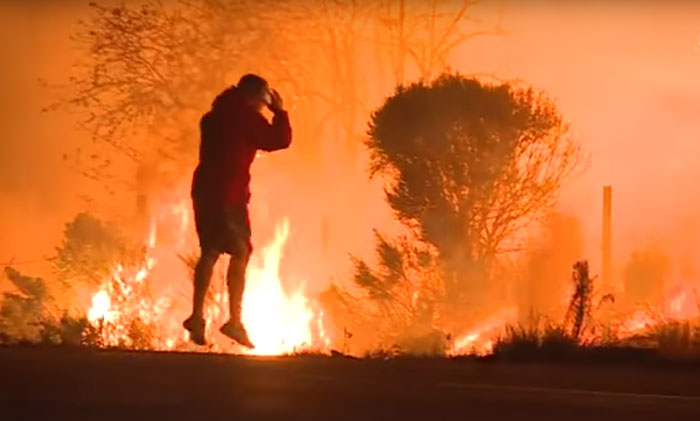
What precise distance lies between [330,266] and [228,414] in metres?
10.2

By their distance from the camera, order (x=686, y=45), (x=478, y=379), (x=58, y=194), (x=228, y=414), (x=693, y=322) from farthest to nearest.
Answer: (x=58, y=194), (x=686, y=45), (x=693, y=322), (x=478, y=379), (x=228, y=414)

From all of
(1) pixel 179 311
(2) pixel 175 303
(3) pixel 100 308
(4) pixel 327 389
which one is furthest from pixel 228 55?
(4) pixel 327 389

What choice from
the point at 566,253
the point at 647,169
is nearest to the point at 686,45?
the point at 647,169

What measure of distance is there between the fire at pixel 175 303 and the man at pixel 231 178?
2400 mm

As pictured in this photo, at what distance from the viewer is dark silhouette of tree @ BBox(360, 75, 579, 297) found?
1752 centimetres

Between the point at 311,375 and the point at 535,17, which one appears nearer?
the point at 311,375

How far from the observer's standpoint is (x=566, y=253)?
17.6 metres

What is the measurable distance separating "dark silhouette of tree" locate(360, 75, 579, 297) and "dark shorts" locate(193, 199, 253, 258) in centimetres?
424

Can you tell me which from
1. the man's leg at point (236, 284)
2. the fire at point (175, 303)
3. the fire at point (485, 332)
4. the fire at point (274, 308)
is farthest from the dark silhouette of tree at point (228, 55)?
the man's leg at point (236, 284)

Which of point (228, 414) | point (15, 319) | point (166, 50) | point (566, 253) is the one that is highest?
point (166, 50)

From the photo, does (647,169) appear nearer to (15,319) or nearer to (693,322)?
(693,322)

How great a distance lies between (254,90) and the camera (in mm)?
13555

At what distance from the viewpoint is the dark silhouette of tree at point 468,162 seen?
1752 centimetres

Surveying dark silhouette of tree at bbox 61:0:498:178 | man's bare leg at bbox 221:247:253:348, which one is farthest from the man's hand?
dark silhouette of tree at bbox 61:0:498:178
